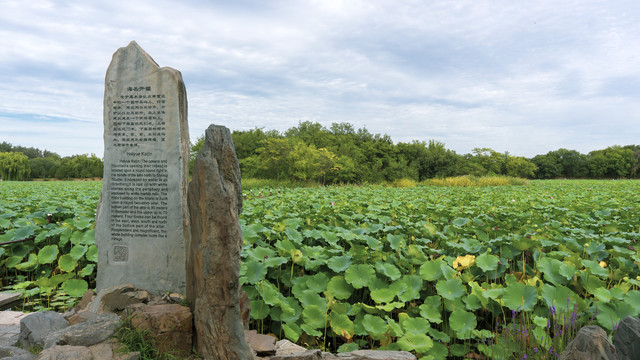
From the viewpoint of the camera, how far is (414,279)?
3.34 meters

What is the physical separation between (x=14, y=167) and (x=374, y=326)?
65.8m

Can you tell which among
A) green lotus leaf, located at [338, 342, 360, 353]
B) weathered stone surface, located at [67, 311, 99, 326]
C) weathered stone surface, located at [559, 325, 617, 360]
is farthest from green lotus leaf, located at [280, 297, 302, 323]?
weathered stone surface, located at [559, 325, 617, 360]

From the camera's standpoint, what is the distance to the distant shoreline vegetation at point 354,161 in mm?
25766

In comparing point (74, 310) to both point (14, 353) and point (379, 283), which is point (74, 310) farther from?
point (379, 283)

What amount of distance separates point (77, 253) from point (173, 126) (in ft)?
7.51

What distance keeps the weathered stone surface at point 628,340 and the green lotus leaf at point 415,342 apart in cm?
109

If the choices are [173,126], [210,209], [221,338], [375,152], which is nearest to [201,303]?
[221,338]

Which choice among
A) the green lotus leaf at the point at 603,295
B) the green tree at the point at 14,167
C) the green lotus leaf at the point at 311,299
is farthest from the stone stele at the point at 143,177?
the green tree at the point at 14,167

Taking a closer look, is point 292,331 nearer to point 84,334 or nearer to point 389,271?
point 389,271

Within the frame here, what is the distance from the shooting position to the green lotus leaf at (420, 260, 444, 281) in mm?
3364

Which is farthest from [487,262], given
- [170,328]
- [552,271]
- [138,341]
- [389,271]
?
[138,341]

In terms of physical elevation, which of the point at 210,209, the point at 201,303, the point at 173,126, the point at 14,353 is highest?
the point at 173,126

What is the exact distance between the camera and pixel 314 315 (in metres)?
2.99

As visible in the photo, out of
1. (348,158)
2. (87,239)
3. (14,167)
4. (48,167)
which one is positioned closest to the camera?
(87,239)
